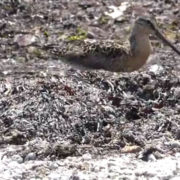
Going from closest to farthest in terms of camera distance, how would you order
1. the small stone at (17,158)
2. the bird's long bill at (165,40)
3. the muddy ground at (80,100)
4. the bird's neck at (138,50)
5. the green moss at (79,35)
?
1. the small stone at (17,158)
2. the muddy ground at (80,100)
3. the bird's neck at (138,50)
4. the bird's long bill at (165,40)
5. the green moss at (79,35)

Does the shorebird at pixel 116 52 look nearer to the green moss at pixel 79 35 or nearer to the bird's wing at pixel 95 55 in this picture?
the bird's wing at pixel 95 55

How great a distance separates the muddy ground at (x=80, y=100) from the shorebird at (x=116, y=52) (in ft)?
0.57

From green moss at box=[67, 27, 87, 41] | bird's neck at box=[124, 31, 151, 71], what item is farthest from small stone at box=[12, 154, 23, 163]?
green moss at box=[67, 27, 87, 41]

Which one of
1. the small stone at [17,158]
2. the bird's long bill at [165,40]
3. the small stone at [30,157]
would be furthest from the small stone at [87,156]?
the bird's long bill at [165,40]

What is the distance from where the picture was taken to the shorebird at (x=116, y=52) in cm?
929

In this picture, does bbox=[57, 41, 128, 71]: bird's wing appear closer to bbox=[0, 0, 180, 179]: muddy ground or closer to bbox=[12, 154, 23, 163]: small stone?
bbox=[0, 0, 180, 179]: muddy ground

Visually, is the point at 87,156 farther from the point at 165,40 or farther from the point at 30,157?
the point at 165,40

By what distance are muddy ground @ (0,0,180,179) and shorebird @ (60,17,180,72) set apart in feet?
0.57

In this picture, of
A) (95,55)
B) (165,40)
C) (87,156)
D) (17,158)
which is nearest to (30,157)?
(17,158)

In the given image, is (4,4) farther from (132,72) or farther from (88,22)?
(132,72)

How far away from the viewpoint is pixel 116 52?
9.41 m

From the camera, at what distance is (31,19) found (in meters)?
11.5

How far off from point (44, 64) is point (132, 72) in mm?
1282

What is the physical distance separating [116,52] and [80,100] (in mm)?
1579
